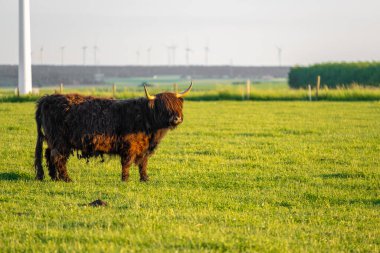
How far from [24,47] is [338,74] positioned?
Result: 4431 cm

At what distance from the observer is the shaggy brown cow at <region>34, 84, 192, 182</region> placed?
13594mm

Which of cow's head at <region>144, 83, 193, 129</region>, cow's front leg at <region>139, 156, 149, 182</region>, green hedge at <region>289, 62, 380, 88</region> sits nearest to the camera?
cow's front leg at <region>139, 156, 149, 182</region>

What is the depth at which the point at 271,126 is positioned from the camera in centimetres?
2600

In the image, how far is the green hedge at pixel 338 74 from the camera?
76500mm

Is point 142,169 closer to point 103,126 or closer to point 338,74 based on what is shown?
point 103,126

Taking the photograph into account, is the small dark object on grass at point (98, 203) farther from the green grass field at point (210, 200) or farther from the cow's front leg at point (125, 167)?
the cow's front leg at point (125, 167)

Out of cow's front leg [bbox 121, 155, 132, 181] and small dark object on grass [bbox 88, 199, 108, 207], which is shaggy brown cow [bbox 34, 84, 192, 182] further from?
small dark object on grass [bbox 88, 199, 108, 207]

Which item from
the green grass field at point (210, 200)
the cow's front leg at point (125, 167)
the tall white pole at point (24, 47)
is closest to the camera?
the green grass field at point (210, 200)

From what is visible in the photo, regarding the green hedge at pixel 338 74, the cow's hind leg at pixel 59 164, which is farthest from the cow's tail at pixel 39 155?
the green hedge at pixel 338 74

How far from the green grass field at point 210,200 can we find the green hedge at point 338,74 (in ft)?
187

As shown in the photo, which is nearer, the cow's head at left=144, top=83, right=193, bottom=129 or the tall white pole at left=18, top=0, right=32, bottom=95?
the cow's head at left=144, top=83, right=193, bottom=129

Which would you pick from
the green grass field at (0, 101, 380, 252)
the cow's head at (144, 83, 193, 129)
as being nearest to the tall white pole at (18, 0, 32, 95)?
the green grass field at (0, 101, 380, 252)

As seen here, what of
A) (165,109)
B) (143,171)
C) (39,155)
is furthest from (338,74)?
(39,155)

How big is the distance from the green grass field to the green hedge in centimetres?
5706
